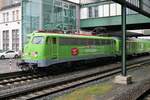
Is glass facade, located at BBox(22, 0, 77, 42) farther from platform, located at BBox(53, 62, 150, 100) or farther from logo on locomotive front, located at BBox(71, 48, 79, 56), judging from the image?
platform, located at BBox(53, 62, 150, 100)

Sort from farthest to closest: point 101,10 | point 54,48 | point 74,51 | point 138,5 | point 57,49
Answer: point 101,10 → point 74,51 → point 57,49 → point 54,48 → point 138,5

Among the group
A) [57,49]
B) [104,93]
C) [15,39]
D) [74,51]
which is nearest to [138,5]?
[57,49]

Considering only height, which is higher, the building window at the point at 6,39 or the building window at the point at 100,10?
the building window at the point at 100,10

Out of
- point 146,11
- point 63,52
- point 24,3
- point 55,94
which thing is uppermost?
point 24,3

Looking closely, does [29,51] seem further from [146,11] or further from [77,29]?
[77,29]

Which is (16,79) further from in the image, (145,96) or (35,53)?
(145,96)

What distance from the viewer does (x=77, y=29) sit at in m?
48.6

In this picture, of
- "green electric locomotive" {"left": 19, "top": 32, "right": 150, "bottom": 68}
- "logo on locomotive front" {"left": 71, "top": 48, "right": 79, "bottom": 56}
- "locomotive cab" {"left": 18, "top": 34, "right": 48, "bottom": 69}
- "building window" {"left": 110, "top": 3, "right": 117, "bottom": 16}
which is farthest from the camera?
"building window" {"left": 110, "top": 3, "right": 117, "bottom": 16}

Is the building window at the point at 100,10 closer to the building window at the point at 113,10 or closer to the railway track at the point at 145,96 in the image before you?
the building window at the point at 113,10

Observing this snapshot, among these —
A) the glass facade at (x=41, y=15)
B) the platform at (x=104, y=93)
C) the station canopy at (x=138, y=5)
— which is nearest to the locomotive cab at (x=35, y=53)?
the platform at (x=104, y=93)

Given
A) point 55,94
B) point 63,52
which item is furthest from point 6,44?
point 55,94

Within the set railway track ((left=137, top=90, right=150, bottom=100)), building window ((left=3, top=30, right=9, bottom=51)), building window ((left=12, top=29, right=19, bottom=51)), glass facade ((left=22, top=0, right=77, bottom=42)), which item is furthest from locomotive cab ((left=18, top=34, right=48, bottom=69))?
building window ((left=3, top=30, right=9, bottom=51))

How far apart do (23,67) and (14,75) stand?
0.94 m

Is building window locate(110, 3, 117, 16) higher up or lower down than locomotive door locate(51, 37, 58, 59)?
higher up
